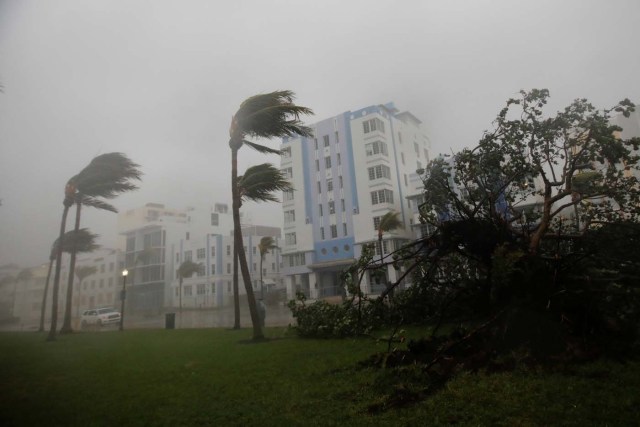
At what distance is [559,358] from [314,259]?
1446 inches

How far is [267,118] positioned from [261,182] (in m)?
2.76

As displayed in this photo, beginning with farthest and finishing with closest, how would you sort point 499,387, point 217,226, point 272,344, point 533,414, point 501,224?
1. point 217,226
2. point 272,344
3. point 501,224
4. point 499,387
5. point 533,414

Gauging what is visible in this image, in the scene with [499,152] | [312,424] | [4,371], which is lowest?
[312,424]

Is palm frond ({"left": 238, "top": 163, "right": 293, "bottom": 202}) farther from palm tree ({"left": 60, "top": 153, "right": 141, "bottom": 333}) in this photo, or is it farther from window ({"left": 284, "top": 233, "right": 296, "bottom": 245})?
window ({"left": 284, "top": 233, "right": 296, "bottom": 245})

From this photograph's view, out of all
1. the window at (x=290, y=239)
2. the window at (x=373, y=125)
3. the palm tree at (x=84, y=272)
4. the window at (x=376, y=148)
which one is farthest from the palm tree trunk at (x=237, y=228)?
the window at (x=290, y=239)

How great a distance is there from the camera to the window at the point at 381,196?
37875 millimetres

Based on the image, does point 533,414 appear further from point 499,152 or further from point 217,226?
point 217,226

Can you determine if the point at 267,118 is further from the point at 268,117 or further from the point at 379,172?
the point at 379,172

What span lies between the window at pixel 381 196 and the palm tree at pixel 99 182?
27316 millimetres

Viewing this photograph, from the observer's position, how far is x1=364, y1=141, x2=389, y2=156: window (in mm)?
39312

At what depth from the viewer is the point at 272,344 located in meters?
11.0

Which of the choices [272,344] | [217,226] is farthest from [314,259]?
[272,344]

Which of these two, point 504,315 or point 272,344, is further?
point 272,344

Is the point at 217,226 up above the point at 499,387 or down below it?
above
